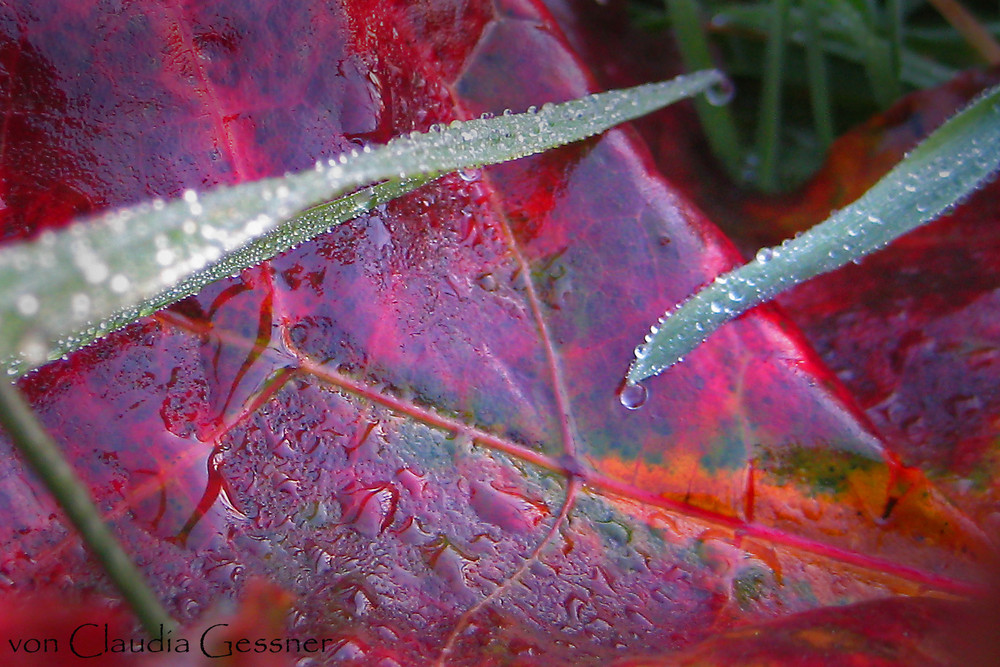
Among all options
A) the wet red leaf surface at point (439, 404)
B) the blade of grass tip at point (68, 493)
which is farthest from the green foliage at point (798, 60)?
the blade of grass tip at point (68, 493)

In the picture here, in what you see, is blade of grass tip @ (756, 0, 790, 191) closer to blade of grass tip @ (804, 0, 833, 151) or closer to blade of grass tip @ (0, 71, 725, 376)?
blade of grass tip @ (804, 0, 833, 151)

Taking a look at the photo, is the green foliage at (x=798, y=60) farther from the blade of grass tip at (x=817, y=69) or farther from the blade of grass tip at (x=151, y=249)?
the blade of grass tip at (x=151, y=249)

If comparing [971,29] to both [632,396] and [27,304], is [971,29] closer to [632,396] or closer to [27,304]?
[632,396]

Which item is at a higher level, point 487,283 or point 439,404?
point 487,283

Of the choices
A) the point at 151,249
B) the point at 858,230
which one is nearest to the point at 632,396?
the point at 858,230

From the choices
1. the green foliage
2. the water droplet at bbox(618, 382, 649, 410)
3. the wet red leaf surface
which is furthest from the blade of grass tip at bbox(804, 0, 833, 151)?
the water droplet at bbox(618, 382, 649, 410)

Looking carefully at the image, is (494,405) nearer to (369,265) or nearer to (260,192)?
(369,265)

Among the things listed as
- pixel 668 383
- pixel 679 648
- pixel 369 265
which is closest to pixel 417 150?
pixel 369 265
